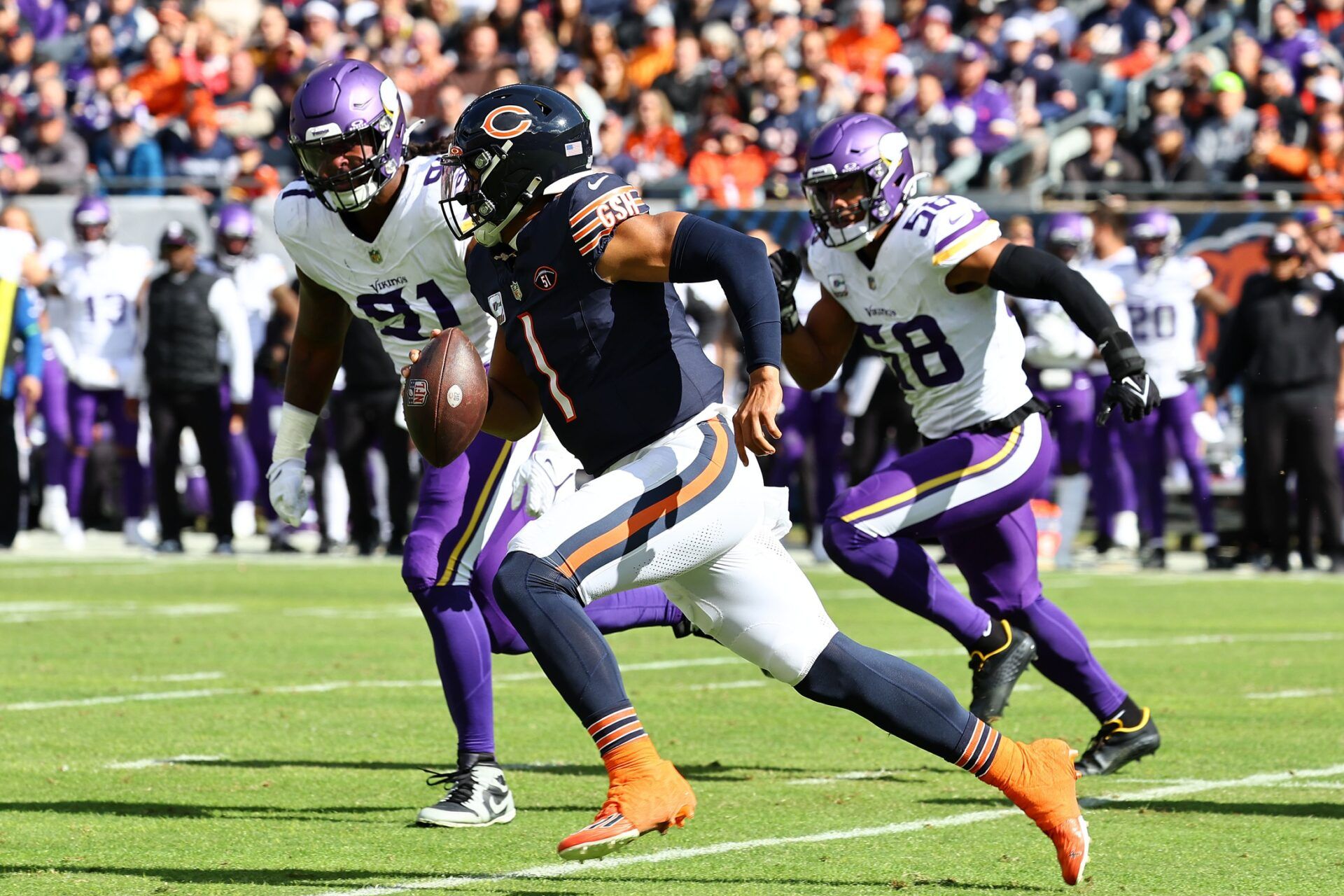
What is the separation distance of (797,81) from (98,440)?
6.27 metres

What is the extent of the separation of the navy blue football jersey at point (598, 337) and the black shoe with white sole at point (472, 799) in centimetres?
98

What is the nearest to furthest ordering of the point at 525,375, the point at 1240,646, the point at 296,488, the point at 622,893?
the point at 622,893
the point at 525,375
the point at 296,488
the point at 1240,646

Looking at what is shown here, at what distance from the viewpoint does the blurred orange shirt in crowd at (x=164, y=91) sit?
18.6 metres

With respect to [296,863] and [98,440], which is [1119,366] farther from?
[98,440]

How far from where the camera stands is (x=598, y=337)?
14.1 feet

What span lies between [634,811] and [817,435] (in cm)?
982

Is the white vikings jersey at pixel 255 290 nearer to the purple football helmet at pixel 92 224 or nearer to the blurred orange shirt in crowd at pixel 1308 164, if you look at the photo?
the purple football helmet at pixel 92 224

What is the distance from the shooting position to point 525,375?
463 cm

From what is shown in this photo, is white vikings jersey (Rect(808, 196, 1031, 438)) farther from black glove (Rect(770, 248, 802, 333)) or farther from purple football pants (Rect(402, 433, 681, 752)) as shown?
purple football pants (Rect(402, 433, 681, 752))

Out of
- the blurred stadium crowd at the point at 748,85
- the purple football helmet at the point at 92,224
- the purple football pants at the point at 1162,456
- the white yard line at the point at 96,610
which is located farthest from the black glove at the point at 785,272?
the purple football helmet at the point at 92,224

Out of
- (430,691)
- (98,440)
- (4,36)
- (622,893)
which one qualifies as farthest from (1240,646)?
(4,36)

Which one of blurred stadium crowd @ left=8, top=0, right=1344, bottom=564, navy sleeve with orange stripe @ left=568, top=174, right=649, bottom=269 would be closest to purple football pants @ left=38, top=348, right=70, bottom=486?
blurred stadium crowd @ left=8, top=0, right=1344, bottom=564

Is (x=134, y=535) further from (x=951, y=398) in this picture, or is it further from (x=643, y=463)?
(x=643, y=463)

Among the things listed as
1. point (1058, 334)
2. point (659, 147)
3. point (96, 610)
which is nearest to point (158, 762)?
point (96, 610)
